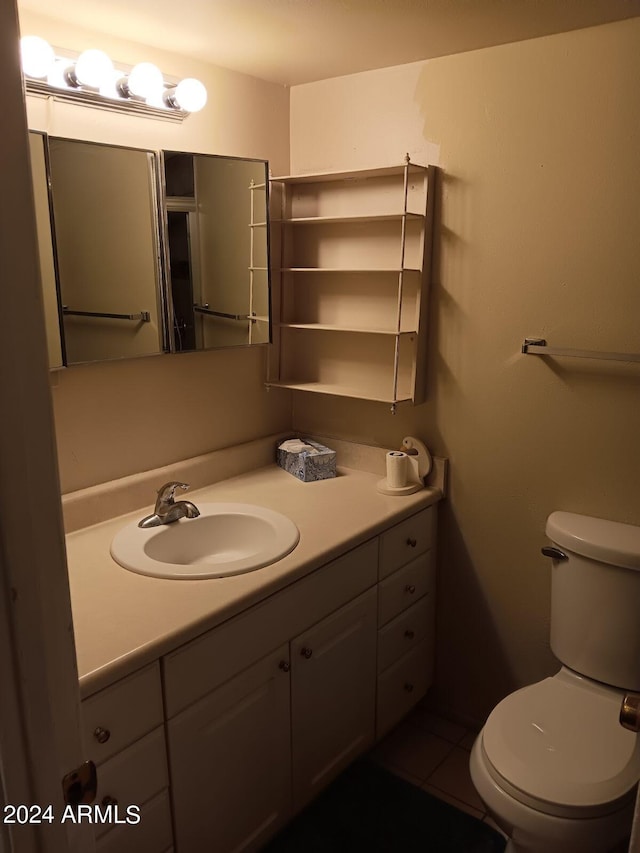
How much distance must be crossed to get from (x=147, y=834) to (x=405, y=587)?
100 centimetres

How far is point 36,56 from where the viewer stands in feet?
5.01

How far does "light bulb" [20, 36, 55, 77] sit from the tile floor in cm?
213

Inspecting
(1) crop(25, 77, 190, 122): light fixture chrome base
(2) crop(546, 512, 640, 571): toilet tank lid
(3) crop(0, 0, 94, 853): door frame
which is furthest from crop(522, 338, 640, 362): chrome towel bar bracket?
(3) crop(0, 0, 94, 853): door frame

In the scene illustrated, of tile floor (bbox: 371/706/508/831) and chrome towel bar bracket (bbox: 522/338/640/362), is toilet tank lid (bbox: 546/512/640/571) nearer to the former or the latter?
Answer: chrome towel bar bracket (bbox: 522/338/640/362)

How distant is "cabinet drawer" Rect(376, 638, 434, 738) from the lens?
206cm

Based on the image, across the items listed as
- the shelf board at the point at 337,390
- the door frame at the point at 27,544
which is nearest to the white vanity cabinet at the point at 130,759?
the door frame at the point at 27,544

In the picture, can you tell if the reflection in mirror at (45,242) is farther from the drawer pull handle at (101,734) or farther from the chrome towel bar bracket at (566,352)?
the chrome towel bar bracket at (566,352)

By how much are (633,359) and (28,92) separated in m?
1.62

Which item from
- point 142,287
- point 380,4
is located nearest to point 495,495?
point 142,287

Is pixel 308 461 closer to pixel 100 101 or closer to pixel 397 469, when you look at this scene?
pixel 397 469

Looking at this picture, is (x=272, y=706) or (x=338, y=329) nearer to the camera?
(x=272, y=706)

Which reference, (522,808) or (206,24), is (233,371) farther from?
(522,808)

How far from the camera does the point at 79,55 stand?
164 centimetres

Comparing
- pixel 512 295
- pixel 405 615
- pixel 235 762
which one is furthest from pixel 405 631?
pixel 512 295
